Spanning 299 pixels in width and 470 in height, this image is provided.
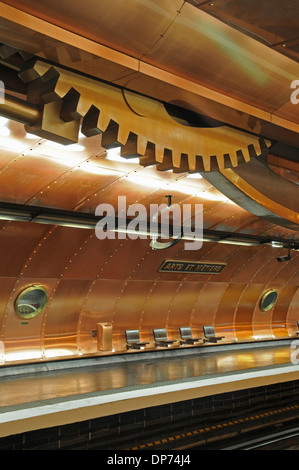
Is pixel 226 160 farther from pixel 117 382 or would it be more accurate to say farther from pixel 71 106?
pixel 117 382

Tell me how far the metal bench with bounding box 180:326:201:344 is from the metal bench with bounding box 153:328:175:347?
70 cm

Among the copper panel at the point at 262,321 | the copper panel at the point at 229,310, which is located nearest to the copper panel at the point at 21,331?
the copper panel at the point at 229,310

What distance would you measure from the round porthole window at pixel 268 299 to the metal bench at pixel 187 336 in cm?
391

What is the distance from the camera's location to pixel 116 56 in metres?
1.91

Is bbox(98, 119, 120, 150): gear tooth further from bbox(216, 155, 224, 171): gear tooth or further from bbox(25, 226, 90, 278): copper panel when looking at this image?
bbox(25, 226, 90, 278): copper panel

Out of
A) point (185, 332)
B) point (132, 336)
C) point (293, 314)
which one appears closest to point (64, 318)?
point (132, 336)

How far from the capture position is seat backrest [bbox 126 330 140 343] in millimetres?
12484

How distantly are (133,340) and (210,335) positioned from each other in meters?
3.33

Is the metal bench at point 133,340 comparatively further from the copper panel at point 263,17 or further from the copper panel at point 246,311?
the copper panel at point 263,17

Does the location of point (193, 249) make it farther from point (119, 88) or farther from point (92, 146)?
point (119, 88)

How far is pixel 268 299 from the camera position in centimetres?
1698

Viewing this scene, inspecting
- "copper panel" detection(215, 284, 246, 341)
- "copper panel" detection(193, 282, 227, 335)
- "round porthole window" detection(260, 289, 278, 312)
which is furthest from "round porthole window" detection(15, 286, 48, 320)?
"round porthole window" detection(260, 289, 278, 312)
